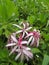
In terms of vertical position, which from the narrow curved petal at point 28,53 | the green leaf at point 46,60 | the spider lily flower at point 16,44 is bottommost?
the green leaf at point 46,60

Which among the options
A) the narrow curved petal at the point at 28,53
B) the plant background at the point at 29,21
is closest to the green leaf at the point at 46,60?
the plant background at the point at 29,21

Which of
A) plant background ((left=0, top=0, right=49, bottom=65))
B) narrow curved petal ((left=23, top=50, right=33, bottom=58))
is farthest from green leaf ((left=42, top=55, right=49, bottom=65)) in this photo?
narrow curved petal ((left=23, top=50, right=33, bottom=58))

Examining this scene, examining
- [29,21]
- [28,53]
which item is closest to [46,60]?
[28,53]

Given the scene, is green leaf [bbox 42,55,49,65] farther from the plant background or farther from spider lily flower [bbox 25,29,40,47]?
spider lily flower [bbox 25,29,40,47]

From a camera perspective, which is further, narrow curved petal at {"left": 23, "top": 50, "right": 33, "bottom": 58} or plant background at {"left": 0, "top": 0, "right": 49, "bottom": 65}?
plant background at {"left": 0, "top": 0, "right": 49, "bottom": 65}

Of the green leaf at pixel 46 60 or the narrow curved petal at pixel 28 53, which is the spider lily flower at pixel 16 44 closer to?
the narrow curved petal at pixel 28 53

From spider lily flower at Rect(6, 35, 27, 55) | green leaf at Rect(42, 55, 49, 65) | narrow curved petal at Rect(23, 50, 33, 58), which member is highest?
spider lily flower at Rect(6, 35, 27, 55)

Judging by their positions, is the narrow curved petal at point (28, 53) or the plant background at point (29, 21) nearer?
the narrow curved petal at point (28, 53)

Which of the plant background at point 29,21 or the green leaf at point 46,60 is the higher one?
the plant background at point 29,21

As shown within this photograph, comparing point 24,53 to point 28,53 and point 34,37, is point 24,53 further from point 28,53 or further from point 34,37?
point 34,37

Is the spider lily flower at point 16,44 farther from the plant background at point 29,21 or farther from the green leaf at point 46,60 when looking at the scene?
the green leaf at point 46,60
